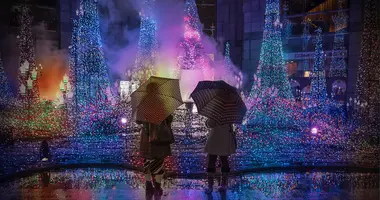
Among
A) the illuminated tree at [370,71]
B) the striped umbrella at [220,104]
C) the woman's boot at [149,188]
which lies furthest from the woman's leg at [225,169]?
the illuminated tree at [370,71]

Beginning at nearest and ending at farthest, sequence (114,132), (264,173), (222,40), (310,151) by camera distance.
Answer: (264,173) < (310,151) < (114,132) < (222,40)

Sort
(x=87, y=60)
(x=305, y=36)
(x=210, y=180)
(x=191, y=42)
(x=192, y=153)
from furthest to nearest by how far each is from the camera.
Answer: (x=305, y=36) → (x=191, y=42) → (x=87, y=60) → (x=192, y=153) → (x=210, y=180)

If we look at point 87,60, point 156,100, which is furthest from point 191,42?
point 156,100

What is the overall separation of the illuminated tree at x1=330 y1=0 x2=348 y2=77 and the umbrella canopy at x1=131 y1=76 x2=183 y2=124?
76.0 ft

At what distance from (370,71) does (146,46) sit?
1825cm

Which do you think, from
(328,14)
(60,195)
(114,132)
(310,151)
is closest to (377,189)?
(310,151)

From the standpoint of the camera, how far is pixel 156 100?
21.2 ft

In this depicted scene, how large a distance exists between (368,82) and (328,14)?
15.0m

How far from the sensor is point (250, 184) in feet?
24.3

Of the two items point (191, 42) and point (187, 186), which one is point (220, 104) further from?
point (191, 42)

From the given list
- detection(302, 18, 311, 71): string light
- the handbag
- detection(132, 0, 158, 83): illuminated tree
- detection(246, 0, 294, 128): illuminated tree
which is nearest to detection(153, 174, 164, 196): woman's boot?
the handbag

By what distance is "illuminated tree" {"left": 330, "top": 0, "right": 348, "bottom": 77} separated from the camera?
26.8 meters

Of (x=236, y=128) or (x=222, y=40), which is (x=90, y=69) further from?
(x=222, y=40)

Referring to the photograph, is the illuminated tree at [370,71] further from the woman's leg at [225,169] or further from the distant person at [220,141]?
the distant person at [220,141]
